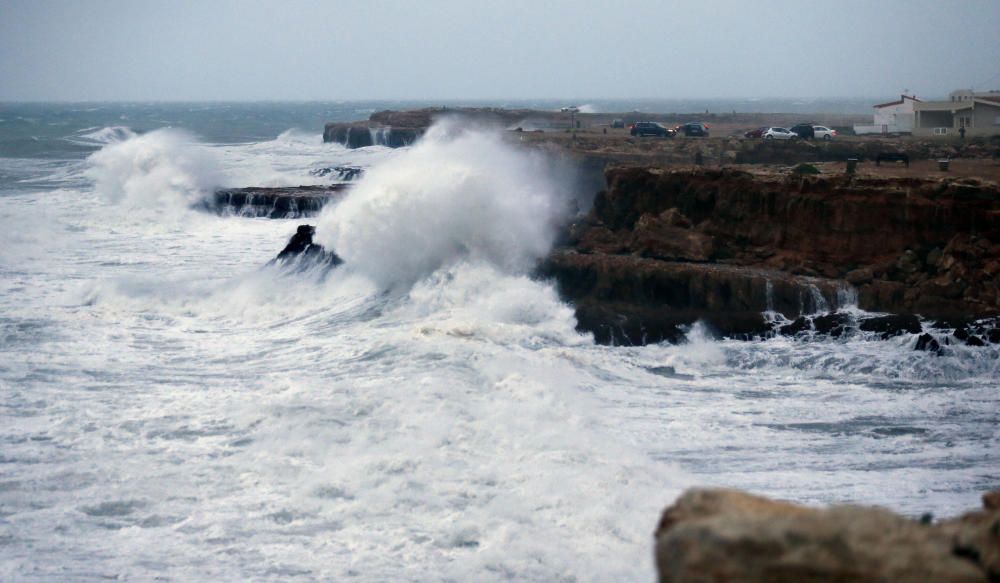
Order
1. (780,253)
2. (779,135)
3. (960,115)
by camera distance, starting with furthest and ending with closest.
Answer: (779,135) → (960,115) → (780,253)

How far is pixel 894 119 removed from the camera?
131ft

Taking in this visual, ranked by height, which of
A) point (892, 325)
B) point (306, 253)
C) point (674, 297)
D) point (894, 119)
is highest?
point (894, 119)

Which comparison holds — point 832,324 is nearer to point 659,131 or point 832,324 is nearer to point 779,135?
point 779,135

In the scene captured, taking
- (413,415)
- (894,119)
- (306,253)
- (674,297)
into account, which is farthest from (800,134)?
(413,415)

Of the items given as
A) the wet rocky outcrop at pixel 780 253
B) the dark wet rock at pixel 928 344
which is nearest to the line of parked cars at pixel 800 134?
the wet rocky outcrop at pixel 780 253

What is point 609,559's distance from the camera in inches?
348

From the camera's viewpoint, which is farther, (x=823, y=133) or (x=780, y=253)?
(x=823, y=133)

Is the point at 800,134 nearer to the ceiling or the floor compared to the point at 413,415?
nearer to the ceiling

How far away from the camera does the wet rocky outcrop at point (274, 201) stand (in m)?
32.9

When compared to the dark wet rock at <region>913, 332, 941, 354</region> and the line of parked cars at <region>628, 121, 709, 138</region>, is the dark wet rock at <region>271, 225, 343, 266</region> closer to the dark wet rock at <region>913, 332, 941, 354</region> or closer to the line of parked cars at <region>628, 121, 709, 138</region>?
the dark wet rock at <region>913, 332, 941, 354</region>

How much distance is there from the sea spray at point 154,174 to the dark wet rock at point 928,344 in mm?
25248

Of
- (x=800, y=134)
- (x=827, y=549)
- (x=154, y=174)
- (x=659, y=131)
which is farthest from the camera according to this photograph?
(x=659, y=131)

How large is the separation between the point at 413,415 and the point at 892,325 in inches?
306

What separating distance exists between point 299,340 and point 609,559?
31.9ft
